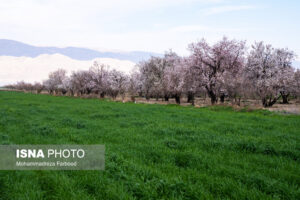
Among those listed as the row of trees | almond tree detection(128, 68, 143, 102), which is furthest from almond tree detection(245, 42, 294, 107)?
almond tree detection(128, 68, 143, 102)

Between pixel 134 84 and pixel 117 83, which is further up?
pixel 117 83

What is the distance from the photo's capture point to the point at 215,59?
32.6 metres

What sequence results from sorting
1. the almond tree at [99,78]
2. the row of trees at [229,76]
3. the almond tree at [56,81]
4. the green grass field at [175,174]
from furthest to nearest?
the almond tree at [56,81] → the almond tree at [99,78] → the row of trees at [229,76] → the green grass field at [175,174]

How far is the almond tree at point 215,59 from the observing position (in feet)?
106

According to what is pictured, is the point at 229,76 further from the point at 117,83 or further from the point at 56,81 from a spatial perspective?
the point at 56,81

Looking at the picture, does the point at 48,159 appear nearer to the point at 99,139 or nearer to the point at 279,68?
the point at 99,139

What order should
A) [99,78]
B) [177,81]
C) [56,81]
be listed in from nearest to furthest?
[177,81]
[99,78]
[56,81]

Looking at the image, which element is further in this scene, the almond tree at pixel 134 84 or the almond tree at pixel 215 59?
the almond tree at pixel 134 84

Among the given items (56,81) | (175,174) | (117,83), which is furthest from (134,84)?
(56,81)

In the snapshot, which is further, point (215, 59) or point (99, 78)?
point (99, 78)

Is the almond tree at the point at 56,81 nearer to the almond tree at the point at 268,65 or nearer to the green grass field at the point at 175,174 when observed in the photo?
the almond tree at the point at 268,65

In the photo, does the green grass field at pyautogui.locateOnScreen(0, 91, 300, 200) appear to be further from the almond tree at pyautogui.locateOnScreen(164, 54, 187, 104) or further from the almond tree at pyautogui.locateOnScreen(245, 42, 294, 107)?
the almond tree at pyautogui.locateOnScreen(245, 42, 294, 107)

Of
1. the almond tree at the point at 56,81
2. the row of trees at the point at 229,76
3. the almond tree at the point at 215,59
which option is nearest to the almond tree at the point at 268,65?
the row of trees at the point at 229,76

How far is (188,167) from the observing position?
578 centimetres
